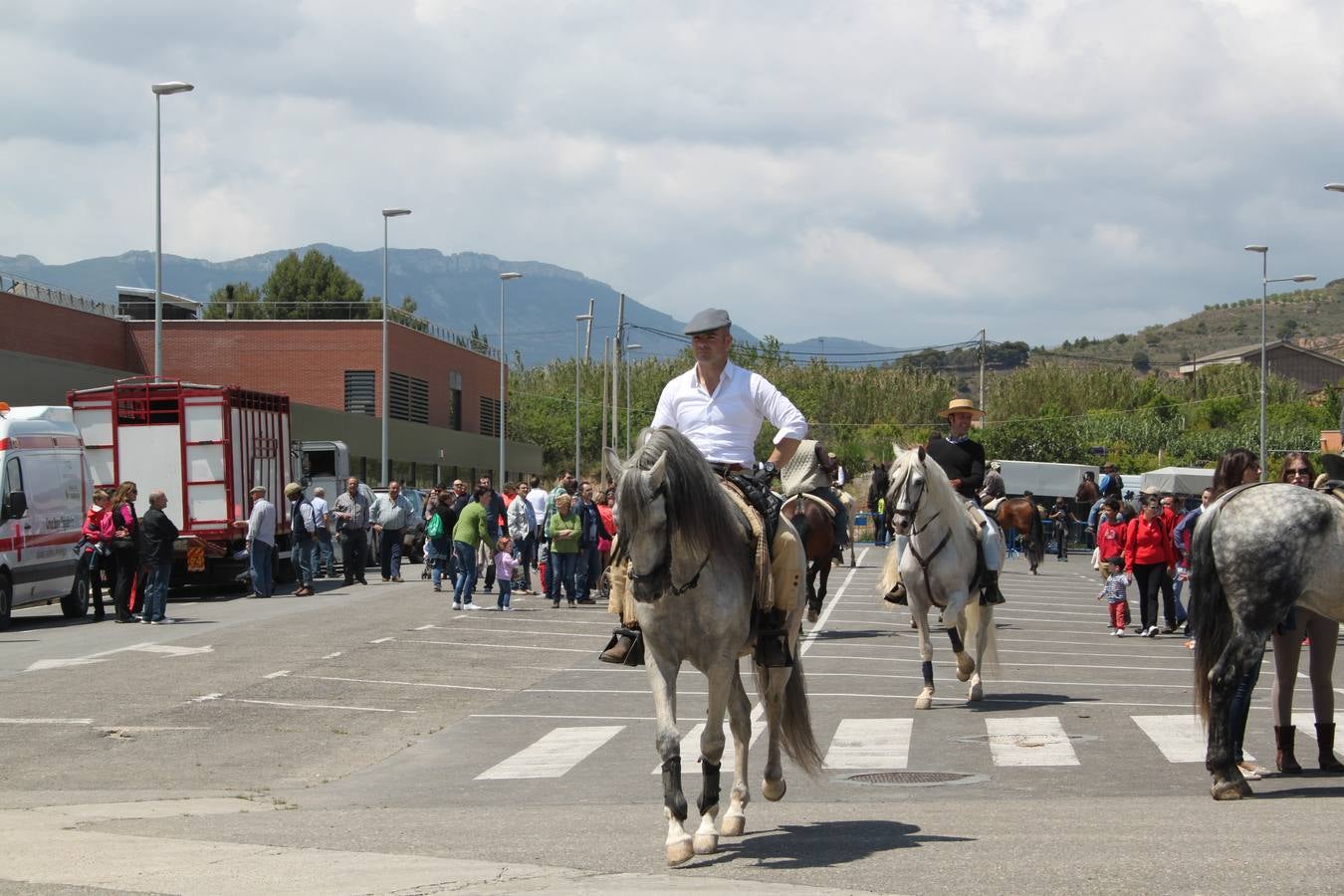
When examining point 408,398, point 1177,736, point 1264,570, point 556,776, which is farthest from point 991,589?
point 408,398

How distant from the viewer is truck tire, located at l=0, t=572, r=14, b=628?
75.9 feet

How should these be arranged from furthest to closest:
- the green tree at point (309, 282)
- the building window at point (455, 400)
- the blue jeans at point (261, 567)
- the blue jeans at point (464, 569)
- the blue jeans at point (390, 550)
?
the green tree at point (309, 282) < the building window at point (455, 400) < the blue jeans at point (390, 550) < the blue jeans at point (261, 567) < the blue jeans at point (464, 569)

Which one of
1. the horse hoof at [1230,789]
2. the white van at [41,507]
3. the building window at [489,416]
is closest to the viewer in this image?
the horse hoof at [1230,789]

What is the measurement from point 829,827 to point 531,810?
1.93 metres

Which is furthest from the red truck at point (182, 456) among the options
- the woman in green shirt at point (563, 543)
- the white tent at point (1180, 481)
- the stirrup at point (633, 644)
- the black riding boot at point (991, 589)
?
the white tent at point (1180, 481)

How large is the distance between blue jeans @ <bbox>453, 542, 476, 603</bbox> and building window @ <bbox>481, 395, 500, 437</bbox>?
6219 cm

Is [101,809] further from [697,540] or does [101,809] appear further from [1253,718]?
[1253,718]

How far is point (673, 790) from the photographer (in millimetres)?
7691

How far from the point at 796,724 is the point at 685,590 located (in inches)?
61.8

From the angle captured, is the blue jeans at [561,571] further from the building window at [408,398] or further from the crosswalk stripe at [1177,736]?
the building window at [408,398]

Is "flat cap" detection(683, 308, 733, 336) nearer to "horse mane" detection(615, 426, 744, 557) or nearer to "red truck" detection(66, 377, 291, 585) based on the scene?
"horse mane" detection(615, 426, 744, 557)

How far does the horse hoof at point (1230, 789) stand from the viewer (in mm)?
9234

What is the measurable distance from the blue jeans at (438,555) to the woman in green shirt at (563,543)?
12.2ft

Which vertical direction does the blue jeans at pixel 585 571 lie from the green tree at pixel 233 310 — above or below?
below
